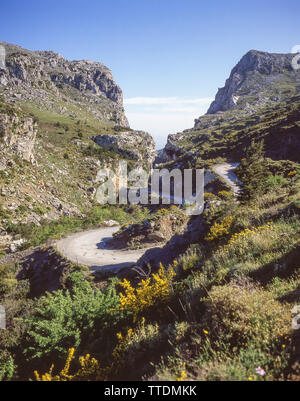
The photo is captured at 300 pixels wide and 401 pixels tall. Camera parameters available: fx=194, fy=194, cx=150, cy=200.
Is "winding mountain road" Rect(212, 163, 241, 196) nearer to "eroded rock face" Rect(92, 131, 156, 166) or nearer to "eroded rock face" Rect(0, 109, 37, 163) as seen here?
"eroded rock face" Rect(0, 109, 37, 163)

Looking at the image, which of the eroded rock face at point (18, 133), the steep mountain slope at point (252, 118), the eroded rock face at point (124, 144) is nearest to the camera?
the eroded rock face at point (18, 133)

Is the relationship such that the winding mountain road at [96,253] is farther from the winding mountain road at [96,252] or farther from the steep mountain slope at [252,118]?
the steep mountain slope at [252,118]

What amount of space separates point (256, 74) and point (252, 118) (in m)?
114

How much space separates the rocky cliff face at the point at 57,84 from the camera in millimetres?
84375

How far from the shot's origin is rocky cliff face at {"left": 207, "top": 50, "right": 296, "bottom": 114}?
480 feet

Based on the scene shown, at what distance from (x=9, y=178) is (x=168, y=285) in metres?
32.8

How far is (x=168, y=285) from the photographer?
17.2 feet

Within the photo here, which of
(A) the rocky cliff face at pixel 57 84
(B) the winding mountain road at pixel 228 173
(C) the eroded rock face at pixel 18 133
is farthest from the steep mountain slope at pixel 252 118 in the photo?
(A) the rocky cliff face at pixel 57 84

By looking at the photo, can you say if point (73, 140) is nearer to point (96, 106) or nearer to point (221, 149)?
point (221, 149)

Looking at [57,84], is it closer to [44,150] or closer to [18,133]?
[44,150]

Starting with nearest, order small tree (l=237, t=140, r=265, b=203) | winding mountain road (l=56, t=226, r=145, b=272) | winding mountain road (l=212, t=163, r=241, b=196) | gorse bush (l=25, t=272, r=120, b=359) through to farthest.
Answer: gorse bush (l=25, t=272, r=120, b=359) < small tree (l=237, t=140, r=265, b=203) < winding mountain road (l=56, t=226, r=145, b=272) < winding mountain road (l=212, t=163, r=241, b=196)

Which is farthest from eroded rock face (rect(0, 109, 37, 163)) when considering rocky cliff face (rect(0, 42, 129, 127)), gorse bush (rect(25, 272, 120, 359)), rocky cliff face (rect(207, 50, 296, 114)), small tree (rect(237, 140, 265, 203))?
rocky cliff face (rect(207, 50, 296, 114))

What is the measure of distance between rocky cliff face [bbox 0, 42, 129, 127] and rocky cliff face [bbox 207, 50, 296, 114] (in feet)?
313

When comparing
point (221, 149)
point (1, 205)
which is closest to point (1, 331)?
point (1, 205)
